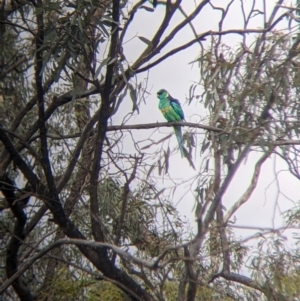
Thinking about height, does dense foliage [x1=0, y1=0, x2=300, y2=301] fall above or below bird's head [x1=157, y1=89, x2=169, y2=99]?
below

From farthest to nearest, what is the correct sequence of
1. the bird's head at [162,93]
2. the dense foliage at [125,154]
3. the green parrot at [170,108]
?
the bird's head at [162,93] < the green parrot at [170,108] < the dense foliage at [125,154]

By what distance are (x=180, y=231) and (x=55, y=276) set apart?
76cm

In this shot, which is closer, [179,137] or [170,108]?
[179,137]

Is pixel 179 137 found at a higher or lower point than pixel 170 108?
lower

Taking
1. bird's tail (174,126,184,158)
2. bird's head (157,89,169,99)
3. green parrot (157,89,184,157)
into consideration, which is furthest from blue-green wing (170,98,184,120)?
bird's tail (174,126,184,158)

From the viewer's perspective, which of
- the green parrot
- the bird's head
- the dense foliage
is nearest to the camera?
the dense foliage

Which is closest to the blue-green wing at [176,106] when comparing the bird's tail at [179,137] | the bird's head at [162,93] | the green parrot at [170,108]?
the green parrot at [170,108]

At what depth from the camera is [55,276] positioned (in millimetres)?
3977

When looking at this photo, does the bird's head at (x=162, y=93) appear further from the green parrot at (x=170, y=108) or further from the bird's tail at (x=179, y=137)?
the bird's tail at (x=179, y=137)

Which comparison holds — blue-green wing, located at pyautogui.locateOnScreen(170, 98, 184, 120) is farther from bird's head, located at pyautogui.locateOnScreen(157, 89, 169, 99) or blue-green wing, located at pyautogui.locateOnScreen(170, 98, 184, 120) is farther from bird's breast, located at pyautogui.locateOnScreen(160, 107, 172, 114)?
bird's head, located at pyautogui.locateOnScreen(157, 89, 169, 99)

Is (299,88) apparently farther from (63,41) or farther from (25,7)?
(25,7)

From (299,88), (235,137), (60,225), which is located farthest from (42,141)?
(299,88)

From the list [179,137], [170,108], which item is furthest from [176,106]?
[179,137]

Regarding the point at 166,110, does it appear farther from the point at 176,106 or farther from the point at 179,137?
the point at 179,137
